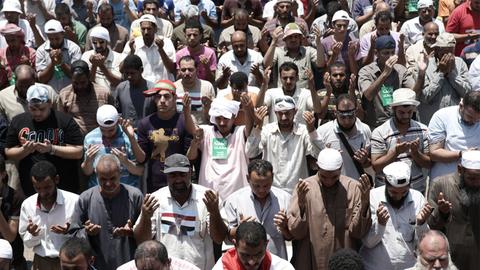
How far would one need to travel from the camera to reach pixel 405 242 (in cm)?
892

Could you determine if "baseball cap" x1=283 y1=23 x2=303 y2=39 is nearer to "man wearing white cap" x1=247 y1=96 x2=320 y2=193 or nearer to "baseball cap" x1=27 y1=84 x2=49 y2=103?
"man wearing white cap" x1=247 y1=96 x2=320 y2=193

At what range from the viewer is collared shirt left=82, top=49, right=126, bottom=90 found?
40.2 feet

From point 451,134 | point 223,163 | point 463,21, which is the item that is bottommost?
point 223,163

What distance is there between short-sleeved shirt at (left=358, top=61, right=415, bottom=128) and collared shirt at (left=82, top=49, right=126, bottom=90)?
3049 mm

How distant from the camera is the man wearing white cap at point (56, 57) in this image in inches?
475

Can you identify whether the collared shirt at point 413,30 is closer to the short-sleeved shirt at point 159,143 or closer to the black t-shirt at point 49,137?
the short-sleeved shirt at point 159,143

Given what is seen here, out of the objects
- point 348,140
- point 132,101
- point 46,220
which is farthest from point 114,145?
point 348,140

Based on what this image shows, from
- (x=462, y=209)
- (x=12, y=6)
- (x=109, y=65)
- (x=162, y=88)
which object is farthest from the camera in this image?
(x=12, y=6)

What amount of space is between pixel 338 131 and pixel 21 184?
3380mm

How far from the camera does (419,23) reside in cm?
1391

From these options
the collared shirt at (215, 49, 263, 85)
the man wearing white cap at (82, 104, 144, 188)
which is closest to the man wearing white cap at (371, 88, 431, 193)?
the man wearing white cap at (82, 104, 144, 188)

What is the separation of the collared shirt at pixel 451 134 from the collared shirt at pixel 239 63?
3.01m

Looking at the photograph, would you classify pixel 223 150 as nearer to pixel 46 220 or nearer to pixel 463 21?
pixel 46 220

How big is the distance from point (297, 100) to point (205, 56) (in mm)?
1864
